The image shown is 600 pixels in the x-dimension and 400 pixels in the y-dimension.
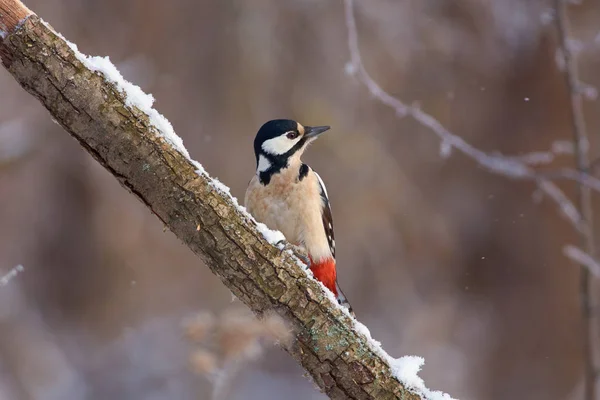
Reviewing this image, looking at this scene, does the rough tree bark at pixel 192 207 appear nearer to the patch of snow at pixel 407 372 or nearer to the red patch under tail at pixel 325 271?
the patch of snow at pixel 407 372

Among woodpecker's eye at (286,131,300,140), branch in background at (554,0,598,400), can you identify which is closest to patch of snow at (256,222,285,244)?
woodpecker's eye at (286,131,300,140)

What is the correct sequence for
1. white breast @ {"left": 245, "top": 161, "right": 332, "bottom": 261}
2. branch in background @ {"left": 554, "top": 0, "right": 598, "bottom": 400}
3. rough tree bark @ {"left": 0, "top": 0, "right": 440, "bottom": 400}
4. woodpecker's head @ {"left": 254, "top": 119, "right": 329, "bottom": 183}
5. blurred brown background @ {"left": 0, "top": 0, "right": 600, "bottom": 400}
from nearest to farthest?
rough tree bark @ {"left": 0, "top": 0, "right": 440, "bottom": 400}, branch in background @ {"left": 554, "top": 0, "right": 598, "bottom": 400}, white breast @ {"left": 245, "top": 161, "right": 332, "bottom": 261}, woodpecker's head @ {"left": 254, "top": 119, "right": 329, "bottom": 183}, blurred brown background @ {"left": 0, "top": 0, "right": 600, "bottom": 400}

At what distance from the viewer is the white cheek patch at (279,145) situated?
3360 mm

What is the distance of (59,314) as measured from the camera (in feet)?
21.9

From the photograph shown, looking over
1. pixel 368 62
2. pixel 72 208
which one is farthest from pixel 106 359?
pixel 368 62

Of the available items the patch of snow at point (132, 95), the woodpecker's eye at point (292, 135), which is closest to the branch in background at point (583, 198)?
the woodpecker's eye at point (292, 135)

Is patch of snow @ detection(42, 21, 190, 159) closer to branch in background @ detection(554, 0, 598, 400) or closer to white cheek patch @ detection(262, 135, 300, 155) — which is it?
white cheek patch @ detection(262, 135, 300, 155)

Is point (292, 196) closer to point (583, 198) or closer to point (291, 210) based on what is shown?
point (291, 210)

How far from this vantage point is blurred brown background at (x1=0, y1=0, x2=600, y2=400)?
232 inches

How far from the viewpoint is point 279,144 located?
338 centimetres

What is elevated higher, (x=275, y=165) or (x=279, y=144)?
(x=279, y=144)

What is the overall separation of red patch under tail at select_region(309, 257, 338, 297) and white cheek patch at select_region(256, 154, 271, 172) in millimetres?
484

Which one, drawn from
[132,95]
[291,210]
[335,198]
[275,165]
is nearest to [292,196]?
[291,210]

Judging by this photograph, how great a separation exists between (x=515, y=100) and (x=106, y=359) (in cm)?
458
